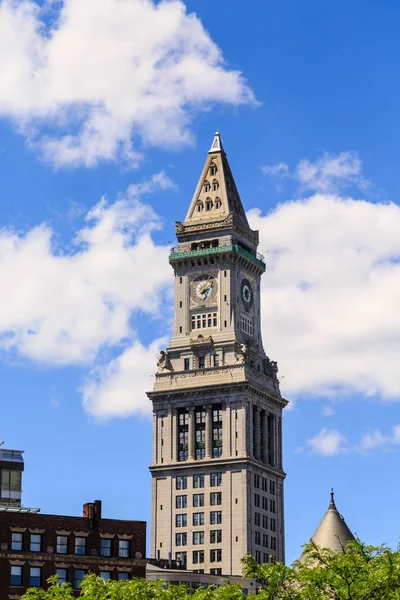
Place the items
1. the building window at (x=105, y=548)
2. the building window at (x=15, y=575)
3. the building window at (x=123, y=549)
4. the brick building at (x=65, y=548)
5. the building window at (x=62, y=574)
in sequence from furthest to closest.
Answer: the building window at (x=123, y=549), the building window at (x=105, y=548), the building window at (x=62, y=574), the brick building at (x=65, y=548), the building window at (x=15, y=575)

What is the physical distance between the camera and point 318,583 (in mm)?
101875

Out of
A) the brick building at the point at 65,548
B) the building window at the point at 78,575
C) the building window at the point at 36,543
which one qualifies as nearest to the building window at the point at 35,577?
the brick building at the point at 65,548

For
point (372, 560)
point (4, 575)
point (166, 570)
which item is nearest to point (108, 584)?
point (372, 560)

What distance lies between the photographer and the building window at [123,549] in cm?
15162

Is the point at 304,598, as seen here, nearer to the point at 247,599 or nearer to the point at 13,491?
the point at 247,599

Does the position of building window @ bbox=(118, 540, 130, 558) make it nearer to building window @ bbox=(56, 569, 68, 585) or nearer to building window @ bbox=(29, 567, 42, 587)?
building window @ bbox=(56, 569, 68, 585)

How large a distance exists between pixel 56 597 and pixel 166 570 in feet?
288

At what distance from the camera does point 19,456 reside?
565ft

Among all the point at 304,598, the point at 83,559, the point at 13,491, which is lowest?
the point at 304,598

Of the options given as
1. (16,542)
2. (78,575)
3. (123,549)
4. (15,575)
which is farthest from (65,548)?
(123,549)

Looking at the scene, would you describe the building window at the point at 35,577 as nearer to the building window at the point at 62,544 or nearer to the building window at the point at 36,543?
the building window at the point at 36,543

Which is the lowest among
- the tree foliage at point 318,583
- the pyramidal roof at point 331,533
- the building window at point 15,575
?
the tree foliage at point 318,583

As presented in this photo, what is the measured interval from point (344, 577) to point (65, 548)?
5127 centimetres

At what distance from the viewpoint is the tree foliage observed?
100562mm
